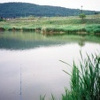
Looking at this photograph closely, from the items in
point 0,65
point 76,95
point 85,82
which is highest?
point 85,82

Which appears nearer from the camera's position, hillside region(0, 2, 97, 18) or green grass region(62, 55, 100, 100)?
green grass region(62, 55, 100, 100)

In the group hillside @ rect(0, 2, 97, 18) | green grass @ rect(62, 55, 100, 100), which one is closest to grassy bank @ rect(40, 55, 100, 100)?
green grass @ rect(62, 55, 100, 100)

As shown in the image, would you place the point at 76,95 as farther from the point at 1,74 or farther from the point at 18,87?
the point at 1,74

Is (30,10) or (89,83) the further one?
(30,10)

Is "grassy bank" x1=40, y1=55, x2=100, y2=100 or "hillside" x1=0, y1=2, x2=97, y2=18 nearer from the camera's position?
"grassy bank" x1=40, y1=55, x2=100, y2=100

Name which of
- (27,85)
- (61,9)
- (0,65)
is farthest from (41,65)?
(61,9)

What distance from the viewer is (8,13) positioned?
482 ft

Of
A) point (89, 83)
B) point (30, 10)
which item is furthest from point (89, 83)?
point (30, 10)

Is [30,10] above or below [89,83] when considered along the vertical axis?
above

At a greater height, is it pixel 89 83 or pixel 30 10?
pixel 30 10

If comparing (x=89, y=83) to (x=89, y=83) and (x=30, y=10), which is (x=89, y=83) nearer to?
(x=89, y=83)

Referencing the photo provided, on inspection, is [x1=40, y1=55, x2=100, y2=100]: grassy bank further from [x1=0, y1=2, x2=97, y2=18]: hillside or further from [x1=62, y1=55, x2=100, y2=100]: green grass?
[x1=0, y1=2, x2=97, y2=18]: hillside

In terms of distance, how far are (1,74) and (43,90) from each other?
3892mm

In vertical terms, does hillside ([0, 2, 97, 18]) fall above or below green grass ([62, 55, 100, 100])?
above
